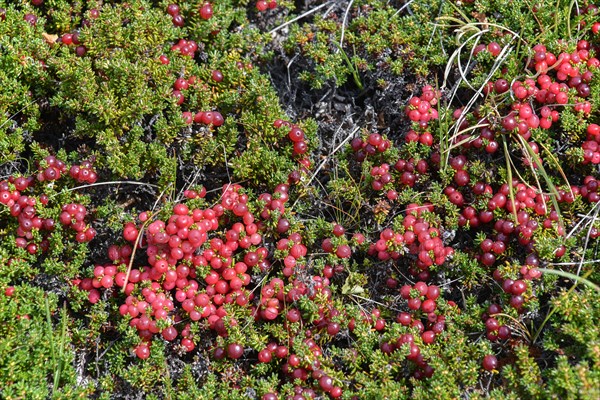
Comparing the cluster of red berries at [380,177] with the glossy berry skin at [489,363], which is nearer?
the glossy berry skin at [489,363]

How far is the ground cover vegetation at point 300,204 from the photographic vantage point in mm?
4715

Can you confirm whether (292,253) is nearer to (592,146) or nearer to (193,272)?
(193,272)

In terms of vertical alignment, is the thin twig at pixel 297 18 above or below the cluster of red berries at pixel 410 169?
above

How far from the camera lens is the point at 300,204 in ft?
17.7

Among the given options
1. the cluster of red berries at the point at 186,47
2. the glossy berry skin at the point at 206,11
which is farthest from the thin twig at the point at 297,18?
the cluster of red berries at the point at 186,47

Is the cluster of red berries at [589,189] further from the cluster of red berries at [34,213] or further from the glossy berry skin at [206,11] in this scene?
the cluster of red berries at [34,213]

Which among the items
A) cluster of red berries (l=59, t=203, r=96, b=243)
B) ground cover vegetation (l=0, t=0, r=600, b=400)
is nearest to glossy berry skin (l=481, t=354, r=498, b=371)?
ground cover vegetation (l=0, t=0, r=600, b=400)

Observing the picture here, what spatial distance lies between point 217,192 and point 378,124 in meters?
1.69

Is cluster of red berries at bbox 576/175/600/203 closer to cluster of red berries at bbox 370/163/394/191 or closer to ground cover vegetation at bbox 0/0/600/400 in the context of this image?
ground cover vegetation at bbox 0/0/600/400

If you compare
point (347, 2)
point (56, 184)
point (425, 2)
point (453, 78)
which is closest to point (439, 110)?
point (453, 78)

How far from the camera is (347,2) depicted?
6336 millimetres

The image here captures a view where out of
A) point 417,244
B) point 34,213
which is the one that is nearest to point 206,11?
point 34,213

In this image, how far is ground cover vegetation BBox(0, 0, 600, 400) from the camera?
4.71 metres

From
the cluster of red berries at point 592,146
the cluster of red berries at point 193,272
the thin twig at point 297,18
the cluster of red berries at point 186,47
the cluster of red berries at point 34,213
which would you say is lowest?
the cluster of red berries at point 193,272
